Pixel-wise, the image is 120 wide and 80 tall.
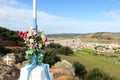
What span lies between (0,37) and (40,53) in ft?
187

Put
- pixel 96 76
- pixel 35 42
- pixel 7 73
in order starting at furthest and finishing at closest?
pixel 96 76 → pixel 7 73 → pixel 35 42

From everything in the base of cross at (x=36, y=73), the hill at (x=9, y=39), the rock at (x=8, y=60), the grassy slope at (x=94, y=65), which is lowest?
the grassy slope at (x=94, y=65)

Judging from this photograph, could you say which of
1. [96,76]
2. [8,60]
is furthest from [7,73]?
[96,76]

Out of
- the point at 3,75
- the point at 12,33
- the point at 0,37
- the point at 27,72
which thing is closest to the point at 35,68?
the point at 27,72

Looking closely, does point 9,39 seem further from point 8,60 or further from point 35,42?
point 35,42

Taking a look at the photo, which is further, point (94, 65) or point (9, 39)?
point (94, 65)

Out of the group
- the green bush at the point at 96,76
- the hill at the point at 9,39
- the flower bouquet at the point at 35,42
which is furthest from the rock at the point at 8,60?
the hill at the point at 9,39

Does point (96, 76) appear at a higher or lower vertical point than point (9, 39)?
lower

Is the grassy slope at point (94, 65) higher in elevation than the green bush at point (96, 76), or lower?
lower

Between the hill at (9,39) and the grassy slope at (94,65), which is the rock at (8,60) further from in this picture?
the hill at (9,39)

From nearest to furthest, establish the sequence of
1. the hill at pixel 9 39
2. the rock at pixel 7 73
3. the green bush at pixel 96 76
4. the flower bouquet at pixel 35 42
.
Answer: the flower bouquet at pixel 35 42 < the rock at pixel 7 73 < the green bush at pixel 96 76 < the hill at pixel 9 39

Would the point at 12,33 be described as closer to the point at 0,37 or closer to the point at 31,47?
the point at 0,37

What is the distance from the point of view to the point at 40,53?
955 cm

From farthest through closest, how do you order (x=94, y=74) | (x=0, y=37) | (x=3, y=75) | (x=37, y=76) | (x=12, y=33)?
(x=12, y=33) → (x=0, y=37) → (x=94, y=74) → (x=3, y=75) → (x=37, y=76)
